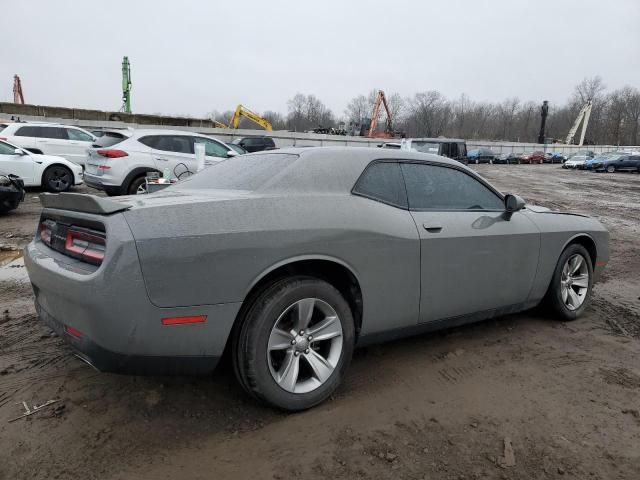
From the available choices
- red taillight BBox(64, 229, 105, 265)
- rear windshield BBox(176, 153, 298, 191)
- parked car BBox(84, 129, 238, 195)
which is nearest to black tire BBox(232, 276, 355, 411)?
rear windshield BBox(176, 153, 298, 191)

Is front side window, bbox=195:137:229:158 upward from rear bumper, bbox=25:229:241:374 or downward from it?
upward

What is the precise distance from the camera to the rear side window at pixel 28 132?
530 inches

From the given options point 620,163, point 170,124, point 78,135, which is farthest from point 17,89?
point 620,163

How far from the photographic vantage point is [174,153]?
31.7ft

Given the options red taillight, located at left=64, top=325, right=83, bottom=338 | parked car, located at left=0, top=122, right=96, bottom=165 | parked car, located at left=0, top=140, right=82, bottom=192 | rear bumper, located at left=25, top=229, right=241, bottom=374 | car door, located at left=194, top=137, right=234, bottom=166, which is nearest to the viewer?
rear bumper, located at left=25, top=229, right=241, bottom=374

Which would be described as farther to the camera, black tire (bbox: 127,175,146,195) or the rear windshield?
black tire (bbox: 127,175,146,195)

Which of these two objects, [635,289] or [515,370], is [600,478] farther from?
[635,289]

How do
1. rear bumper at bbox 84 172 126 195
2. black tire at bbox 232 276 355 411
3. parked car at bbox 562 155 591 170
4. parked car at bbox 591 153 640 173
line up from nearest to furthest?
black tire at bbox 232 276 355 411 < rear bumper at bbox 84 172 126 195 < parked car at bbox 591 153 640 173 < parked car at bbox 562 155 591 170

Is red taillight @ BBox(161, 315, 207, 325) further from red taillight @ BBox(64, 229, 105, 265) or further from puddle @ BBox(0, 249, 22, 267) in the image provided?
puddle @ BBox(0, 249, 22, 267)

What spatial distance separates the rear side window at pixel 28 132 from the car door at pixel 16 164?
2.97m

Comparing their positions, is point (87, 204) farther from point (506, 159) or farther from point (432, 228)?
point (506, 159)

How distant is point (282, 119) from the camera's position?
102m

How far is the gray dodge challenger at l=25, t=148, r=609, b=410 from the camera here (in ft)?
7.51

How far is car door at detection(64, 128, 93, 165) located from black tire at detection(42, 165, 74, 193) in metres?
2.44
